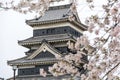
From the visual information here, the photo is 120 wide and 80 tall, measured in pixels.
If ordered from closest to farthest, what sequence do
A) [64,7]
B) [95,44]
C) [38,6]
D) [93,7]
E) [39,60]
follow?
[95,44] → [93,7] → [38,6] → [39,60] → [64,7]

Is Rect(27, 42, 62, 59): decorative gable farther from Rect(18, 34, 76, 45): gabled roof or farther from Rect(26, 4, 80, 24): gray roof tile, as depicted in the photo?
Rect(26, 4, 80, 24): gray roof tile

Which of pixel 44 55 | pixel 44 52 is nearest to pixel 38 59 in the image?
pixel 44 55

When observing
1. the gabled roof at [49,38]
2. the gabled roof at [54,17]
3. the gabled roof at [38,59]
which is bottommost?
the gabled roof at [38,59]

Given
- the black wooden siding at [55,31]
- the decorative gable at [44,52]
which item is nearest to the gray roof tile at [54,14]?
the black wooden siding at [55,31]

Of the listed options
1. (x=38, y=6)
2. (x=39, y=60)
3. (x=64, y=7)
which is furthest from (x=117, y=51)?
(x=64, y=7)

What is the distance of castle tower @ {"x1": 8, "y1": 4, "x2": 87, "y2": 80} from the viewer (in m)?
31.8

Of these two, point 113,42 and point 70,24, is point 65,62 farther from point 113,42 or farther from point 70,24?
point 70,24

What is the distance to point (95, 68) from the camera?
6.35 metres

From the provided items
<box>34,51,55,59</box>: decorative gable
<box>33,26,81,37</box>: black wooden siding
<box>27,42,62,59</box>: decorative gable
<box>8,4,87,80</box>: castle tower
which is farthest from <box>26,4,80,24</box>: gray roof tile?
<box>34,51,55,59</box>: decorative gable

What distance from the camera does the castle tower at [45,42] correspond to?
104 ft

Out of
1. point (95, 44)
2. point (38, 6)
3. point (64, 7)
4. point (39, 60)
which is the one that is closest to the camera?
point (95, 44)

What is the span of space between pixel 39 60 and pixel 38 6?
23892mm

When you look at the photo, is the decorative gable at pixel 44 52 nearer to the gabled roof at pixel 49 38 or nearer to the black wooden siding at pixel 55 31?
the gabled roof at pixel 49 38

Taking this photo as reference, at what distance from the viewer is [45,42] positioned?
104 feet
